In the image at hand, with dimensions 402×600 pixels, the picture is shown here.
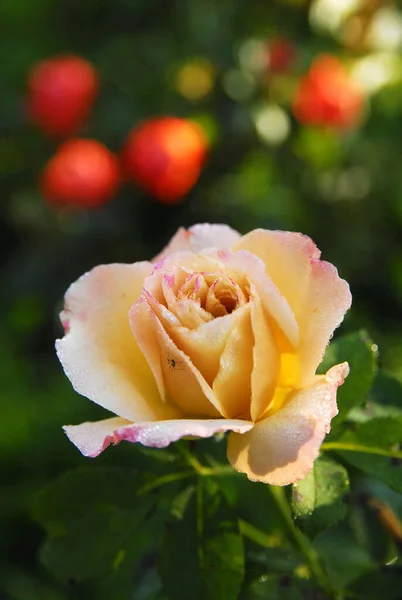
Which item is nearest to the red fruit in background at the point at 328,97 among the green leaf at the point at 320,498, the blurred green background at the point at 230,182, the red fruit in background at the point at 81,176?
the blurred green background at the point at 230,182

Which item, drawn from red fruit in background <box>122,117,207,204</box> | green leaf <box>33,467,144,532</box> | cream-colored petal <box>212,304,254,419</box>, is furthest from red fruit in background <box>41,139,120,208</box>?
cream-colored petal <box>212,304,254,419</box>

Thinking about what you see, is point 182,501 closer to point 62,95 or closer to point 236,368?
point 236,368

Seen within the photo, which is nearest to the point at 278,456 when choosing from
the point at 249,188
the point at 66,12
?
the point at 249,188

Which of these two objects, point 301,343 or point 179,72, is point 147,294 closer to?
point 301,343

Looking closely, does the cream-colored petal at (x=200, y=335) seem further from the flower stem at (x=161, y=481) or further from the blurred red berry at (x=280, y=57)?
the blurred red berry at (x=280, y=57)

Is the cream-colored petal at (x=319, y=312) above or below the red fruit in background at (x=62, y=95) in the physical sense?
above

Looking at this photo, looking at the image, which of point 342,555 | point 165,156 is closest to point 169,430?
point 342,555
